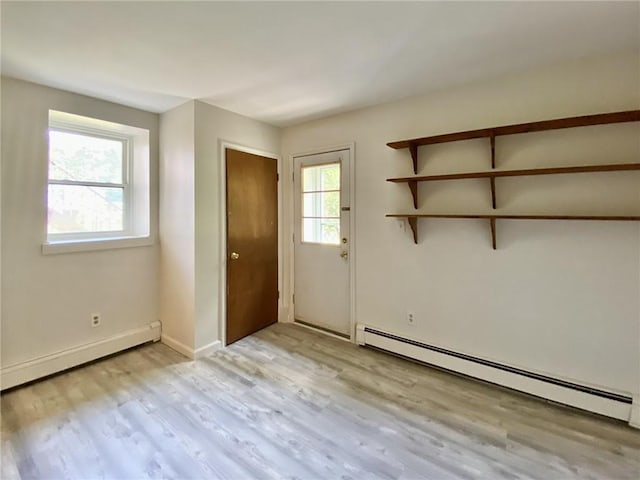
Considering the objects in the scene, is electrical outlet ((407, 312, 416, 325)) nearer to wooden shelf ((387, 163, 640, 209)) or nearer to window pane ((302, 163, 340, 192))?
wooden shelf ((387, 163, 640, 209))

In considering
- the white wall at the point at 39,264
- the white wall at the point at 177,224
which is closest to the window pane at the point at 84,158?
the white wall at the point at 39,264

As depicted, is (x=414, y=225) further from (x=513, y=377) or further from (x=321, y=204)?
(x=513, y=377)

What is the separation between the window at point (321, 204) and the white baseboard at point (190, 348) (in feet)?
4.76

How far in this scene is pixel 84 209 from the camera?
2.73 meters

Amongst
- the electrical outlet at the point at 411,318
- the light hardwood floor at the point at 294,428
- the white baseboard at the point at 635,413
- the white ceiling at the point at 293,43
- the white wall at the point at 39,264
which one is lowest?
the light hardwood floor at the point at 294,428

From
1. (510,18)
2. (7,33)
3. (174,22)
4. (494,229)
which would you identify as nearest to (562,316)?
(494,229)

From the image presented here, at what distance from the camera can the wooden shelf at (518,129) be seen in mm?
1743

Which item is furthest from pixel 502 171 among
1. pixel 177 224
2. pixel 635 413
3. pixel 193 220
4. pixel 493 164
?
pixel 177 224

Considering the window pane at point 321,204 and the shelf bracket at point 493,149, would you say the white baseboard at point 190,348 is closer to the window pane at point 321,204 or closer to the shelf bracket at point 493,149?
→ the window pane at point 321,204

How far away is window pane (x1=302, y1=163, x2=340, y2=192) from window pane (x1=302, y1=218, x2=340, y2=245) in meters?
0.35

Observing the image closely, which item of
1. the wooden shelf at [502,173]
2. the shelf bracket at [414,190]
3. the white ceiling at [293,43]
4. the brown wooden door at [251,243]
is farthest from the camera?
the brown wooden door at [251,243]

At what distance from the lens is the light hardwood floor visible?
1562 mm

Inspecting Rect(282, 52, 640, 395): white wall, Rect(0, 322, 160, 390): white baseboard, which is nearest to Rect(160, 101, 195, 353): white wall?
Rect(0, 322, 160, 390): white baseboard

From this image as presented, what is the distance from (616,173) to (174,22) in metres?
2.76
